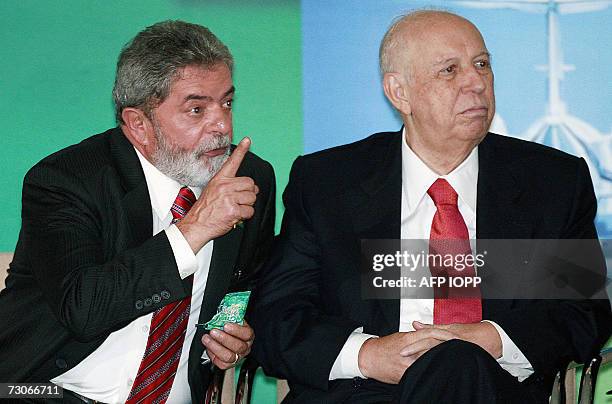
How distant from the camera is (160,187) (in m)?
3.42

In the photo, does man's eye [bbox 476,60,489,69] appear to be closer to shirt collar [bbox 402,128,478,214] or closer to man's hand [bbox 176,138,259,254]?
shirt collar [bbox 402,128,478,214]

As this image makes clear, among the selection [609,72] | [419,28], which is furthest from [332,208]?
[609,72]

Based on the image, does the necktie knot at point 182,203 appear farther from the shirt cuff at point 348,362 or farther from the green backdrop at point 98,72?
the green backdrop at point 98,72

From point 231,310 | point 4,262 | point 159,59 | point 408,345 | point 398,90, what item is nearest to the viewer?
point 408,345

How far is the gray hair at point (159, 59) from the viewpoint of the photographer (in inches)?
130

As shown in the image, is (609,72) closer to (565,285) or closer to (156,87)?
(565,285)

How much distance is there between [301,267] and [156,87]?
0.75 m

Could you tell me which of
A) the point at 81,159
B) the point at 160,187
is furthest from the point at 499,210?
the point at 81,159

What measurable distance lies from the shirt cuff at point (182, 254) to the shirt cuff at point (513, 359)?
931 mm

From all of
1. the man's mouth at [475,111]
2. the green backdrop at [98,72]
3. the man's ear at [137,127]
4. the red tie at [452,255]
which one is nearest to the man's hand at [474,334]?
the red tie at [452,255]

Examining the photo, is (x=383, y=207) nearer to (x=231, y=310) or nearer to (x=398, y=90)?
(x=398, y=90)

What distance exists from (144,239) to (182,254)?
0.80ft

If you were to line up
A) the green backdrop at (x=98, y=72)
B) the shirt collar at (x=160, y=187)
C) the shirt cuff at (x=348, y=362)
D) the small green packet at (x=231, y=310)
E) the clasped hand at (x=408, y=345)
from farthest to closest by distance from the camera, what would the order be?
1. the green backdrop at (x=98, y=72)
2. the shirt collar at (x=160, y=187)
3. the small green packet at (x=231, y=310)
4. the shirt cuff at (x=348, y=362)
5. the clasped hand at (x=408, y=345)

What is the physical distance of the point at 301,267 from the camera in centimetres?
335
